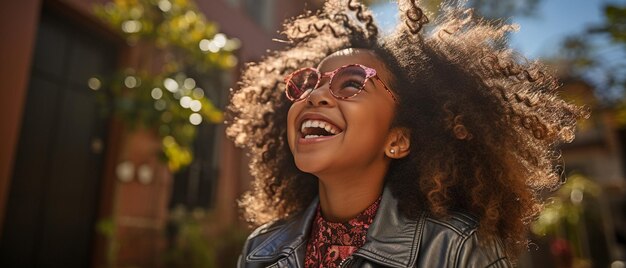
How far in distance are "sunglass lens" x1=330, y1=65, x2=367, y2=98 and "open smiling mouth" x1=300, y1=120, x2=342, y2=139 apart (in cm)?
14

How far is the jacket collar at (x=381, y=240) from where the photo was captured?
1.57 m

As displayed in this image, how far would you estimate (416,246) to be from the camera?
5.16 feet

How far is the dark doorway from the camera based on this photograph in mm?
4996

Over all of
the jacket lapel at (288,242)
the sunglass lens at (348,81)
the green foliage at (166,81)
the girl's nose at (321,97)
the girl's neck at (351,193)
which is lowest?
the jacket lapel at (288,242)

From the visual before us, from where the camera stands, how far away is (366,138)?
5.80 feet

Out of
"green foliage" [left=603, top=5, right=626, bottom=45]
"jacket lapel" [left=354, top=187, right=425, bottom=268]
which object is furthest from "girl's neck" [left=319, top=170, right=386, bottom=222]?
"green foliage" [left=603, top=5, right=626, bottom=45]

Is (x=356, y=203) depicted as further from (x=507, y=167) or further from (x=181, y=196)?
(x=181, y=196)

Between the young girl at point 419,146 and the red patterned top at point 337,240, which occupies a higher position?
the young girl at point 419,146

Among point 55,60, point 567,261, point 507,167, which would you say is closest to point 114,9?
point 55,60

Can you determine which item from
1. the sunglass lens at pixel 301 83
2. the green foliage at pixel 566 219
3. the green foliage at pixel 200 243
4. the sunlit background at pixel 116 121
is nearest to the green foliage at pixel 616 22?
the sunlit background at pixel 116 121

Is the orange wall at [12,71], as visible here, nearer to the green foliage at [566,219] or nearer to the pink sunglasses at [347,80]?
the pink sunglasses at [347,80]

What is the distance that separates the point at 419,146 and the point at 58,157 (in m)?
4.86

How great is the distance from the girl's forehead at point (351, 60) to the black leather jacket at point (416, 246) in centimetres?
55

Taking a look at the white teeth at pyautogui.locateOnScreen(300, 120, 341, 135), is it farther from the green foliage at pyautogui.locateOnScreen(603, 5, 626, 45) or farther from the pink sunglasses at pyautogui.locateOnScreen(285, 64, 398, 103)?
the green foliage at pyautogui.locateOnScreen(603, 5, 626, 45)
